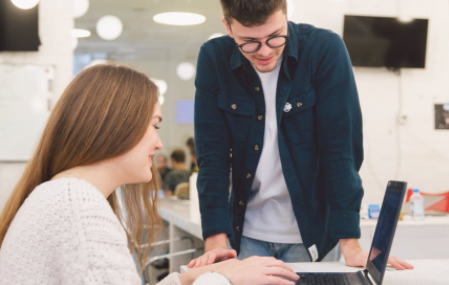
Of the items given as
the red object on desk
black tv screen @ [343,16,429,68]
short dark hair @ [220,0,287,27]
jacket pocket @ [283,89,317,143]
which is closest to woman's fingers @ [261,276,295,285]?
jacket pocket @ [283,89,317,143]

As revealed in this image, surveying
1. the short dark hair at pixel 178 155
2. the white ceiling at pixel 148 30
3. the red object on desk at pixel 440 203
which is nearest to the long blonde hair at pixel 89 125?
the red object on desk at pixel 440 203

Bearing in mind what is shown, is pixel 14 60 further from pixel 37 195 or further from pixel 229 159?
pixel 37 195

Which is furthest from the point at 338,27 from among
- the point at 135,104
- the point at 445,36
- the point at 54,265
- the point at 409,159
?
the point at 54,265

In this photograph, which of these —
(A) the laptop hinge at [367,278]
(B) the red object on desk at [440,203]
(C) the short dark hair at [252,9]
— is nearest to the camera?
(A) the laptop hinge at [367,278]

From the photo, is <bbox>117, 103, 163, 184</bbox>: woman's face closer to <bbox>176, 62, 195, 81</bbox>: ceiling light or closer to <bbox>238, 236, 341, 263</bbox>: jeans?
<bbox>238, 236, 341, 263</bbox>: jeans

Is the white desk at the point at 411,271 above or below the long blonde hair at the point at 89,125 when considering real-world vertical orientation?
below

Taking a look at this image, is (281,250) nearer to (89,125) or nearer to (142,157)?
(142,157)

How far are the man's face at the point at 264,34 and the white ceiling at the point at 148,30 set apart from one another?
3.97 m

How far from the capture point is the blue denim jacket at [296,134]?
5.32ft

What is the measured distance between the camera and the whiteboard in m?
3.56

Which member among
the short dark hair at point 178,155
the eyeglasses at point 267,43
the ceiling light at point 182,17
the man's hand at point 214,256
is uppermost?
the ceiling light at point 182,17

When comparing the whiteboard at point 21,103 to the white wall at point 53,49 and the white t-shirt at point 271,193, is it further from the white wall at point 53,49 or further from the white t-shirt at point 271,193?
the white t-shirt at point 271,193

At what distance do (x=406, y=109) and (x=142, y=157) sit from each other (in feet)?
10.3

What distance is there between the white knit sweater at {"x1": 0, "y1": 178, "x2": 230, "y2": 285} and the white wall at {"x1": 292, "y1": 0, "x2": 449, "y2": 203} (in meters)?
3.15
